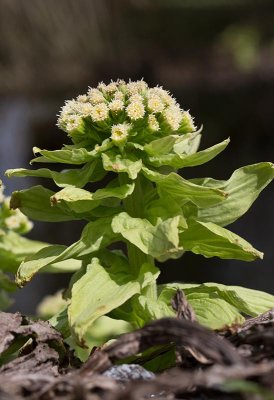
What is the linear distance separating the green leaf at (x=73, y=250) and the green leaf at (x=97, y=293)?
0.02m

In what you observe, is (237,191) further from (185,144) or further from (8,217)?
(8,217)

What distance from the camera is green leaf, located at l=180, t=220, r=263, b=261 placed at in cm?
70

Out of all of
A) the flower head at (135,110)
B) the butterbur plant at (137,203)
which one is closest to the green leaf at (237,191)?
the butterbur plant at (137,203)

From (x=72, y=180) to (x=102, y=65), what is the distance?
625 cm

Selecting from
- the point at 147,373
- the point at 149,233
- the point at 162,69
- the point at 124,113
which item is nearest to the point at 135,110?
the point at 124,113

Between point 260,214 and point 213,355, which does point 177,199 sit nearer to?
point 213,355

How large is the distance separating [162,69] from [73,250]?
6250mm

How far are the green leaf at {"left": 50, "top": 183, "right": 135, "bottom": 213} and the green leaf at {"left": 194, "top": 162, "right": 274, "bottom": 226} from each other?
3.5 inches

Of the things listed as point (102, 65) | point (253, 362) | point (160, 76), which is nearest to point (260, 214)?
point (160, 76)

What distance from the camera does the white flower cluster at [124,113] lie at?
0.70 meters

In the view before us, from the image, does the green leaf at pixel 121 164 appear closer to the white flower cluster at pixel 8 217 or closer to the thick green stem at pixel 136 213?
the thick green stem at pixel 136 213

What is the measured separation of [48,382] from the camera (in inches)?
18.5

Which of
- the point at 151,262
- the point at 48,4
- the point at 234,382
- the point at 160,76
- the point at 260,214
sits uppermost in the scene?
the point at 48,4

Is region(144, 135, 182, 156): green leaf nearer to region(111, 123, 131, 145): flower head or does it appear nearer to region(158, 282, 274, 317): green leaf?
region(111, 123, 131, 145): flower head
